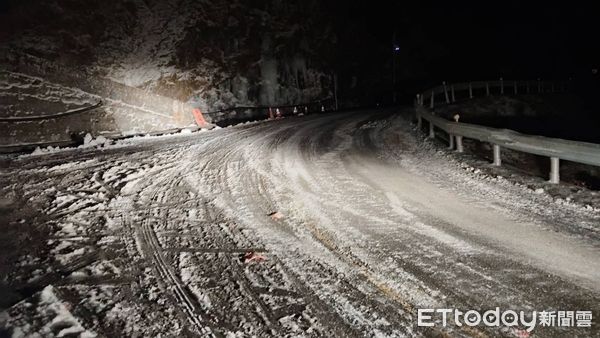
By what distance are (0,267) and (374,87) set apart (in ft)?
115

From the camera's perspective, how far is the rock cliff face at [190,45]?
672 inches

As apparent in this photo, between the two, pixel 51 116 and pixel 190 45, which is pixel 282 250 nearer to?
pixel 51 116

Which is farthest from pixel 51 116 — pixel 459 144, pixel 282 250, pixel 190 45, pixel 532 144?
pixel 532 144

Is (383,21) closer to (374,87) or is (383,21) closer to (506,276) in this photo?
(374,87)

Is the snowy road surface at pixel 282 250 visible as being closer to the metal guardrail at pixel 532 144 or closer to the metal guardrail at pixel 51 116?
the metal guardrail at pixel 532 144

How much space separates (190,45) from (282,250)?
19303 millimetres

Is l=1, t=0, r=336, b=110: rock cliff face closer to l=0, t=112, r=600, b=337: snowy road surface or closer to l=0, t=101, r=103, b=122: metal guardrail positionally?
l=0, t=101, r=103, b=122: metal guardrail

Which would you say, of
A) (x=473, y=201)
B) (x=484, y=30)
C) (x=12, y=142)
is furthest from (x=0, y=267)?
(x=484, y=30)

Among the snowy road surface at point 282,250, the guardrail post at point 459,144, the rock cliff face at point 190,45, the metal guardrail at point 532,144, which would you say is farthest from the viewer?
the rock cliff face at point 190,45

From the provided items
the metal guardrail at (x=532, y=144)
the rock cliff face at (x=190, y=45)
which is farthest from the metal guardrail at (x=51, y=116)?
the metal guardrail at (x=532, y=144)

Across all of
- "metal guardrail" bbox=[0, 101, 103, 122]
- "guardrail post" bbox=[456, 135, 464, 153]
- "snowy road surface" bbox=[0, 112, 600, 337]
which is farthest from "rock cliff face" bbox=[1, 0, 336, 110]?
"guardrail post" bbox=[456, 135, 464, 153]

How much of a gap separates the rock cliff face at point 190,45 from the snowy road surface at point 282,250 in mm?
10191

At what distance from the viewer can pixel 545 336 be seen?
3439 millimetres

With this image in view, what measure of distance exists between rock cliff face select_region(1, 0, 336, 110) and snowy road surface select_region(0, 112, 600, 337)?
1019 cm
